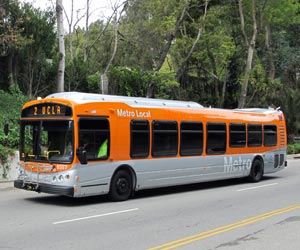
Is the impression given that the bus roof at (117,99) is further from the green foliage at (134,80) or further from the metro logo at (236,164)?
the green foliage at (134,80)

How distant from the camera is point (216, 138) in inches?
637

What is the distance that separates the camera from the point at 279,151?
19.8 m

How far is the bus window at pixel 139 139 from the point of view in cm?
1309

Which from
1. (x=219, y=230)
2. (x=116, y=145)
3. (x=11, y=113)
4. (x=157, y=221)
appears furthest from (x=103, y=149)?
(x=11, y=113)

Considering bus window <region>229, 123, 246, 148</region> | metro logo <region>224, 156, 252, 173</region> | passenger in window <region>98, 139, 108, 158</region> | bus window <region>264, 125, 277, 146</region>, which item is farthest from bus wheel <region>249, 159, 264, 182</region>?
passenger in window <region>98, 139, 108, 158</region>

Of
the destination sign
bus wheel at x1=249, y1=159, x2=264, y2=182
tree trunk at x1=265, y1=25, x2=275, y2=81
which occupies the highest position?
Answer: tree trunk at x1=265, y1=25, x2=275, y2=81

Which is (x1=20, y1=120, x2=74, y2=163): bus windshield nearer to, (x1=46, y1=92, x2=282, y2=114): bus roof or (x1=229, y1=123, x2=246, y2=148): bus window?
(x1=46, y1=92, x2=282, y2=114): bus roof

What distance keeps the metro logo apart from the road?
61.5 inches

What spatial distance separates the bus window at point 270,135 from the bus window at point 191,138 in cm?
463

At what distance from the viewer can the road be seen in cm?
791

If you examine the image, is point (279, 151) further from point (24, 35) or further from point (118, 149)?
point (24, 35)

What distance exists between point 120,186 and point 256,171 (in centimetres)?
746

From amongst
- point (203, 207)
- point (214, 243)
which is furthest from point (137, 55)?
point (214, 243)

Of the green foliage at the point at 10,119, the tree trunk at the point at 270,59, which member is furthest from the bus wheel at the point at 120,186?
the tree trunk at the point at 270,59
